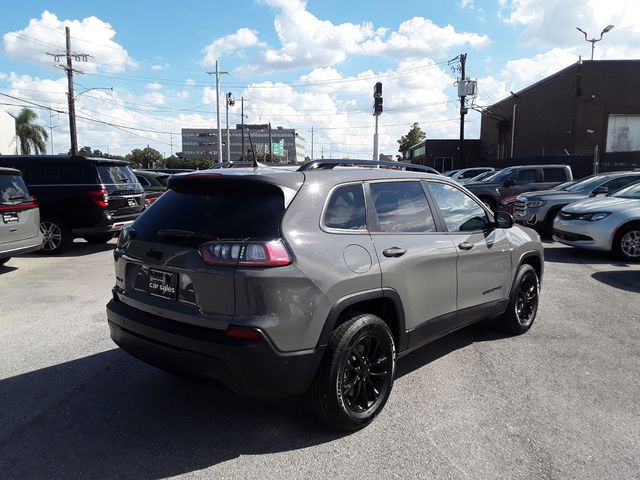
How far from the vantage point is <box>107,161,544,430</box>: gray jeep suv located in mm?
2844

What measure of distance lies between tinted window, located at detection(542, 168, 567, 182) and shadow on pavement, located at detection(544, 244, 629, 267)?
5235mm

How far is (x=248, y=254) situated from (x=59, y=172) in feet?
28.7

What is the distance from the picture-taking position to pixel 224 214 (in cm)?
313

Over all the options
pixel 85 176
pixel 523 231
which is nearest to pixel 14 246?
pixel 85 176

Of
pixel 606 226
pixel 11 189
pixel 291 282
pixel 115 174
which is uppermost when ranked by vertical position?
pixel 115 174

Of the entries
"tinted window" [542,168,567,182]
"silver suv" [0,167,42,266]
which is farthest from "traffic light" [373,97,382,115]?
"silver suv" [0,167,42,266]

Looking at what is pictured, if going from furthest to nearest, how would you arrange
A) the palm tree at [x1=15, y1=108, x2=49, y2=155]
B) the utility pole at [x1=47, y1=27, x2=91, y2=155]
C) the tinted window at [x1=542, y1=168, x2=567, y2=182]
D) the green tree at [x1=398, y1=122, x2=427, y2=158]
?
the green tree at [x1=398, y1=122, x2=427, y2=158] < the palm tree at [x1=15, y1=108, x2=49, y2=155] < the utility pole at [x1=47, y1=27, x2=91, y2=155] < the tinted window at [x1=542, y1=168, x2=567, y2=182]

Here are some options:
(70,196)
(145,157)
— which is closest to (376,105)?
(70,196)

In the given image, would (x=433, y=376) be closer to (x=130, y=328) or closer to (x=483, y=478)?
(x=483, y=478)

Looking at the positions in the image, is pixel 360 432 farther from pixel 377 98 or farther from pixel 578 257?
pixel 377 98

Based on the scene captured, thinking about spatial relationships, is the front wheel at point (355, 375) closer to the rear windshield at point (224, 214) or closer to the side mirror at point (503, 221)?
the rear windshield at point (224, 214)

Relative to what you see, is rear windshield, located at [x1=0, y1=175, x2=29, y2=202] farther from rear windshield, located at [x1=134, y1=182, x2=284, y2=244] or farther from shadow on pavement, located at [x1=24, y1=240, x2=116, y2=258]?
rear windshield, located at [x1=134, y1=182, x2=284, y2=244]

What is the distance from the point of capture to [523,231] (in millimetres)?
5293

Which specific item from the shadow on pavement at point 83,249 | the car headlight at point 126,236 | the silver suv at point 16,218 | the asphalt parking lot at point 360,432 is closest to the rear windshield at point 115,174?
the shadow on pavement at point 83,249
